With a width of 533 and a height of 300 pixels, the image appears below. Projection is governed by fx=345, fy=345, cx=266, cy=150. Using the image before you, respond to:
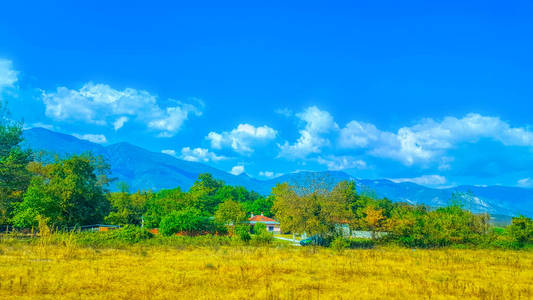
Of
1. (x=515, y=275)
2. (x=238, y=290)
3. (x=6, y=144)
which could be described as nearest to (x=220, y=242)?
(x=238, y=290)

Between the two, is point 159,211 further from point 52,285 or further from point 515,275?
point 515,275

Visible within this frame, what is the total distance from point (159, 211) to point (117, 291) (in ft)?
146

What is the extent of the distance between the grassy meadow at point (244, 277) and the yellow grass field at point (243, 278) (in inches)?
1.5

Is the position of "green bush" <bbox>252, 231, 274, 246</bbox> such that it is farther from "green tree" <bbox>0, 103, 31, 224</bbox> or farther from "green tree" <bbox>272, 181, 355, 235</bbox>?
"green tree" <bbox>0, 103, 31, 224</bbox>

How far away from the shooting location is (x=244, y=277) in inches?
657

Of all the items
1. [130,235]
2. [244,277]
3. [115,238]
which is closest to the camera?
[244,277]

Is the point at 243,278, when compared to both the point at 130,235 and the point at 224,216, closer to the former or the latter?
the point at 130,235

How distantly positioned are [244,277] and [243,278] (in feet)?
0.95

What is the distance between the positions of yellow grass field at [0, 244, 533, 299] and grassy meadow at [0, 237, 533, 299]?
39mm

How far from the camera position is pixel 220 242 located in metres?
34.9

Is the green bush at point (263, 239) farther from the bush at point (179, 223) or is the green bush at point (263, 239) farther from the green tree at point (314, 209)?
the bush at point (179, 223)

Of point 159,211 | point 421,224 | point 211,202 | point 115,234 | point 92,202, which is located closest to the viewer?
point 115,234

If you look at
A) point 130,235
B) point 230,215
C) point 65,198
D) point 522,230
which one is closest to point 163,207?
point 230,215

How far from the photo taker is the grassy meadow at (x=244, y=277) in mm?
13492
